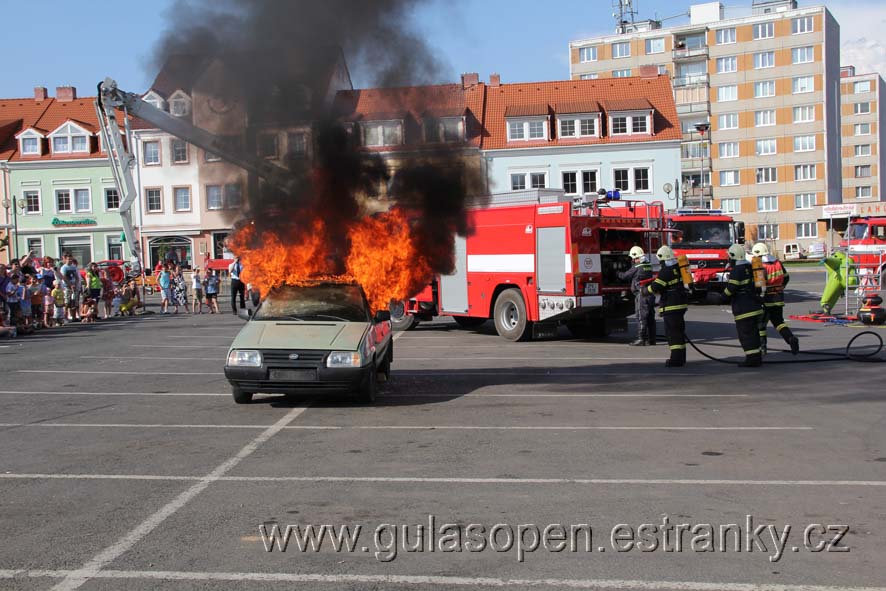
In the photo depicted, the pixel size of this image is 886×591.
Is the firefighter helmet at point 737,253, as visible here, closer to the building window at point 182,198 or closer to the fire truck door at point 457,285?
the fire truck door at point 457,285

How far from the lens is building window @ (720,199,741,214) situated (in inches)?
3004

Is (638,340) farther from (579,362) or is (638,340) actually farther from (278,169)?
(278,169)

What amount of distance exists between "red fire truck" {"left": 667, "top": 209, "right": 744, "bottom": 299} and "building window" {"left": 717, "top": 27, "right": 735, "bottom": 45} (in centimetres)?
5339

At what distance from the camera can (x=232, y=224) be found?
13.0 metres

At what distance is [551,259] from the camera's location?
54.0 feet

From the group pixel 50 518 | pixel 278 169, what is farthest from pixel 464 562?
pixel 278 169

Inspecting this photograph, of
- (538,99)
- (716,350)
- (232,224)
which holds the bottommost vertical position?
(716,350)

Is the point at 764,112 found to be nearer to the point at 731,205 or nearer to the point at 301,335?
the point at 731,205

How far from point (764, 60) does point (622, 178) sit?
31.3 m

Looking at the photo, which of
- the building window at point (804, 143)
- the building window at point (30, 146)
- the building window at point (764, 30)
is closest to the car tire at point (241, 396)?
the building window at point (30, 146)

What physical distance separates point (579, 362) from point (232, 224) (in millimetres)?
5929

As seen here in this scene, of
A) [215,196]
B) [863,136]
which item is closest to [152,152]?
[215,196]

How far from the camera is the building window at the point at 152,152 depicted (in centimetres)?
1854

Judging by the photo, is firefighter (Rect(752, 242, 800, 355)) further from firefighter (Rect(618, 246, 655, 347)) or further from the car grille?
the car grille
